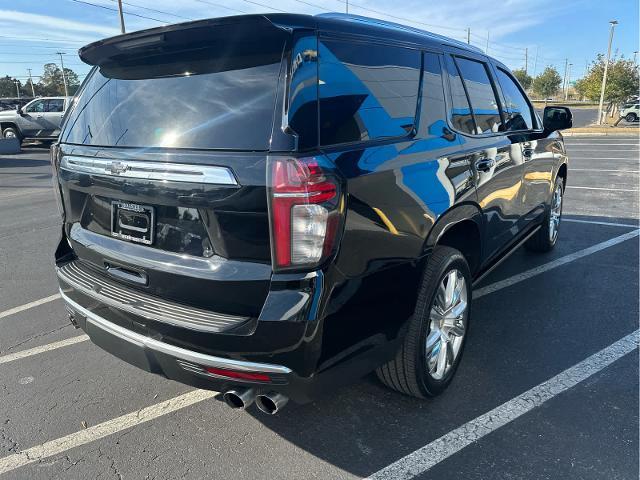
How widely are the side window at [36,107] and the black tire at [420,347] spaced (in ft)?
69.0

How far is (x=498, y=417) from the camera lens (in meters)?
2.74

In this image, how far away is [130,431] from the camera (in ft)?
8.77

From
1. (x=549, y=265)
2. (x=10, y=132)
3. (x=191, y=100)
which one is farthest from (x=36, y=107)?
(x=191, y=100)

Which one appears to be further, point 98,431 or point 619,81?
point 619,81

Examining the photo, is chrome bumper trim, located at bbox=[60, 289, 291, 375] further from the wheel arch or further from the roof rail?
the roof rail

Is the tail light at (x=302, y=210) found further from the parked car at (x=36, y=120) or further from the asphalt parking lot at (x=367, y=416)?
the parked car at (x=36, y=120)

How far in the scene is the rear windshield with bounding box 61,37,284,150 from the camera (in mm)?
2049

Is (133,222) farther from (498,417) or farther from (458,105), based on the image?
(498,417)

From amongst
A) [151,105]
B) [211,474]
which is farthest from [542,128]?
[211,474]

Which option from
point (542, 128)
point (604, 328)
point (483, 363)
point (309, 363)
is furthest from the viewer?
point (542, 128)

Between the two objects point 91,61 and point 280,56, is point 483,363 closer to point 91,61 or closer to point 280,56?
point 280,56

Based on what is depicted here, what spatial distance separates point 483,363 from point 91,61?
9.70 feet

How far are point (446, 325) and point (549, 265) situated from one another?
9.24ft

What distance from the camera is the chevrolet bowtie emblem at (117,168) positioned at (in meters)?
2.28
